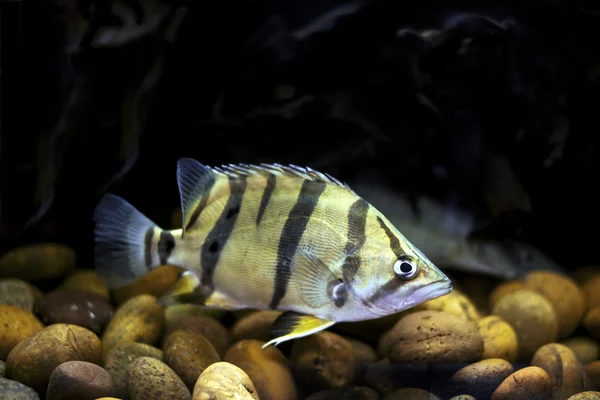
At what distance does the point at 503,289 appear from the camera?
8.61 ft

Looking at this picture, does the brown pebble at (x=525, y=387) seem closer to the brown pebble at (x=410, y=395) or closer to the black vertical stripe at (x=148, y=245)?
the brown pebble at (x=410, y=395)

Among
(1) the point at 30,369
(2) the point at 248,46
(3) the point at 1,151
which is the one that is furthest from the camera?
(3) the point at 1,151

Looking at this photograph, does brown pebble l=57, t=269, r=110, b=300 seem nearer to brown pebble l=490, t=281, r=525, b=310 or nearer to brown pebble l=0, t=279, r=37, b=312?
brown pebble l=0, t=279, r=37, b=312

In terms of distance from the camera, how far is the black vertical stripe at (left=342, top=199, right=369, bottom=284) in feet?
6.66

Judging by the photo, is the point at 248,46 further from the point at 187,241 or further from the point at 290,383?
the point at 290,383

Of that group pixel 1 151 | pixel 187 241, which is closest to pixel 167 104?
pixel 187 241

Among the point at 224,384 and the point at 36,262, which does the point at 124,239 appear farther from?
the point at 224,384

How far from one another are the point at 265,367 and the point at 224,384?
0.94 feet

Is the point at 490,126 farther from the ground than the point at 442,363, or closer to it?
farther from the ground

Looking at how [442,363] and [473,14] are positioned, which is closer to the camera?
[442,363]

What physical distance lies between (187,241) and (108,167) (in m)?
0.67

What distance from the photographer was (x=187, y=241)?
2.28m

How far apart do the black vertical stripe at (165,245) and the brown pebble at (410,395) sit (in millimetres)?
1046

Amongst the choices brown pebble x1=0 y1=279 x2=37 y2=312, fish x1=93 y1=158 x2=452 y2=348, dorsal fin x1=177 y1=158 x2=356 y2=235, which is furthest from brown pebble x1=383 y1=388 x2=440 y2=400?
brown pebble x1=0 y1=279 x2=37 y2=312
